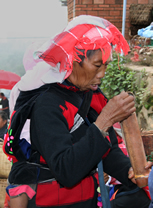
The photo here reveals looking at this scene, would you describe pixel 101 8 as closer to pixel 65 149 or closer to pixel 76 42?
pixel 76 42

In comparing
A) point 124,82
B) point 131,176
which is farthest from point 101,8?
point 131,176

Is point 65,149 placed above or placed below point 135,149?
above

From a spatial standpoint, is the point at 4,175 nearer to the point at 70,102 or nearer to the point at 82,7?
the point at 70,102

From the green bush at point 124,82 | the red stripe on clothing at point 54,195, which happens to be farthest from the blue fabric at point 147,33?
the red stripe on clothing at point 54,195

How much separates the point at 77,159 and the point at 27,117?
0.35 m

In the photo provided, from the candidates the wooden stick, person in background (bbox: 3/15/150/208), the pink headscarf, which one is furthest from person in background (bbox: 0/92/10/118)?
the wooden stick

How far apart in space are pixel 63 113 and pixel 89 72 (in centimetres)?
26

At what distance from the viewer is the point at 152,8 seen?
842 centimetres

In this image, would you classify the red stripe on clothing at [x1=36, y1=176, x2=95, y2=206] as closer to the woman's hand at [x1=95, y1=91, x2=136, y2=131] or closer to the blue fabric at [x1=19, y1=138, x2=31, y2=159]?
the blue fabric at [x1=19, y1=138, x2=31, y2=159]

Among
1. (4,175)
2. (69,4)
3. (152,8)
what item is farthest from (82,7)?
(4,175)

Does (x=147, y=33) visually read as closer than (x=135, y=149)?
No

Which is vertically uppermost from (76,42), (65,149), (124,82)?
(76,42)

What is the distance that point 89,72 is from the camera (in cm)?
139

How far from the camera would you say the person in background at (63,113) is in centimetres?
121
